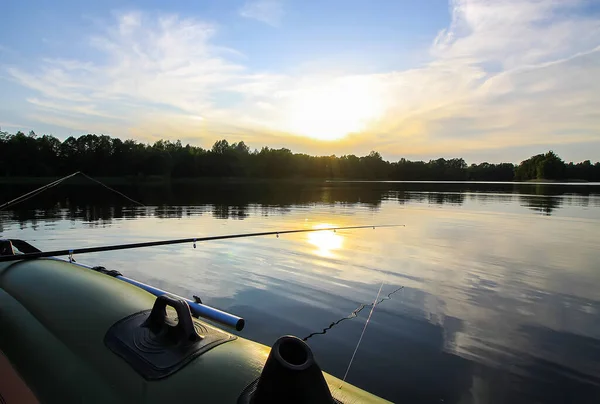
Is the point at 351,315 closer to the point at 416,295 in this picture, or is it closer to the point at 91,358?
the point at 416,295

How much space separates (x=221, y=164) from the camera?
408 ft

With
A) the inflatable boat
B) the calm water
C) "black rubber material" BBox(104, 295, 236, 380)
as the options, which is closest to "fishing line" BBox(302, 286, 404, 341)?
the calm water

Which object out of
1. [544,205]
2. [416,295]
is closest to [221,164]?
[544,205]

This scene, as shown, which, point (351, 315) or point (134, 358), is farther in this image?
point (351, 315)

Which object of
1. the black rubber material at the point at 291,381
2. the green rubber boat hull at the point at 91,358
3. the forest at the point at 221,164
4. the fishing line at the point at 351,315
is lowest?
the fishing line at the point at 351,315

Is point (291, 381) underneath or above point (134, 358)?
above

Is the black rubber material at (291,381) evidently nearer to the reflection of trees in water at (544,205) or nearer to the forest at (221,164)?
the reflection of trees in water at (544,205)

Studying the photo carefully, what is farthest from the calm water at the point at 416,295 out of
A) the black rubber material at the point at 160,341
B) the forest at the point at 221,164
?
the forest at the point at 221,164

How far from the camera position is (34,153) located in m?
96.8

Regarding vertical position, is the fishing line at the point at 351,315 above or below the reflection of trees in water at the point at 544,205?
below

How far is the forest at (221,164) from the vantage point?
323 ft

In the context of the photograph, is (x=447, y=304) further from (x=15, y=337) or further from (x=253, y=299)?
(x=15, y=337)

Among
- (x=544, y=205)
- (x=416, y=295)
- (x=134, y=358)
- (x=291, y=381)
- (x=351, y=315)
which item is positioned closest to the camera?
(x=291, y=381)

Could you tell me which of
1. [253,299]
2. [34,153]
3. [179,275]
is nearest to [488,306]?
[253,299]
